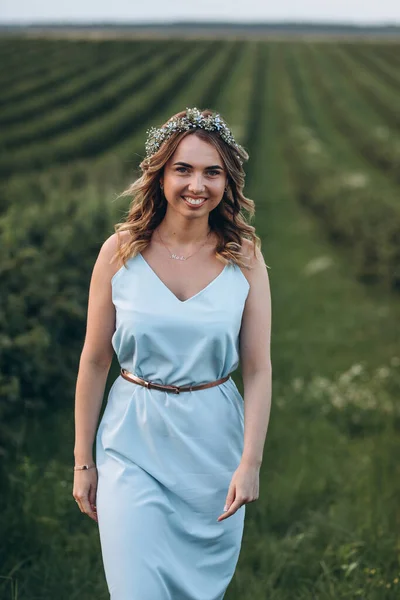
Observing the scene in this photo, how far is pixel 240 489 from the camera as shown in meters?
2.66

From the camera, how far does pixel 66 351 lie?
666cm

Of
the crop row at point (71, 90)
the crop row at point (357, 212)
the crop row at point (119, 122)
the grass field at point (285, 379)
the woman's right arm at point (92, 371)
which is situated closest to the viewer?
the woman's right arm at point (92, 371)

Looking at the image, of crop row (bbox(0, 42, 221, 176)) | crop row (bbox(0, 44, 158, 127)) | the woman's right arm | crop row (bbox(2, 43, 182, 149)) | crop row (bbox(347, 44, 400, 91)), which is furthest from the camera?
crop row (bbox(347, 44, 400, 91))

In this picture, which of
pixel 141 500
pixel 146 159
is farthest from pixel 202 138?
pixel 141 500

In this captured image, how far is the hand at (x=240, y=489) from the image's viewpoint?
266 cm

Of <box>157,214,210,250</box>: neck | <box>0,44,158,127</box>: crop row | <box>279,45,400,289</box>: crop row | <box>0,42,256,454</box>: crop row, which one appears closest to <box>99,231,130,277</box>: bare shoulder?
<box>157,214,210,250</box>: neck

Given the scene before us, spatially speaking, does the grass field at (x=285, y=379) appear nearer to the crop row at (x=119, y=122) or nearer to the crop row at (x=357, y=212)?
the crop row at (x=357, y=212)

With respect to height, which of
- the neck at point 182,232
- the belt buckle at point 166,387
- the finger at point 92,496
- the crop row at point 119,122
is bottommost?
the crop row at point 119,122

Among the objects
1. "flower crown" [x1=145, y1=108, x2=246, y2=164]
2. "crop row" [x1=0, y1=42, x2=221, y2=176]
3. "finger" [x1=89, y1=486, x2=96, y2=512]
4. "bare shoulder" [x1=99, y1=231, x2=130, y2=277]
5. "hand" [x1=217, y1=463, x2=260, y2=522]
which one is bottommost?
"crop row" [x1=0, y1=42, x2=221, y2=176]

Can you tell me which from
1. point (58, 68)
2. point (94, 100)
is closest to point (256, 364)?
point (58, 68)

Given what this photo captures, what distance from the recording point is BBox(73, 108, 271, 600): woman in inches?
105

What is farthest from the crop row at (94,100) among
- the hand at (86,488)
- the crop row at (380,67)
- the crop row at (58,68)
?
the hand at (86,488)

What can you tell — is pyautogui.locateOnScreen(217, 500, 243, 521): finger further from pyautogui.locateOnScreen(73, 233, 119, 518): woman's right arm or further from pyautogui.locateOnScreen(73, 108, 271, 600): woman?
pyautogui.locateOnScreen(73, 233, 119, 518): woman's right arm

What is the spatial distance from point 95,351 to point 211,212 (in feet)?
1.92
